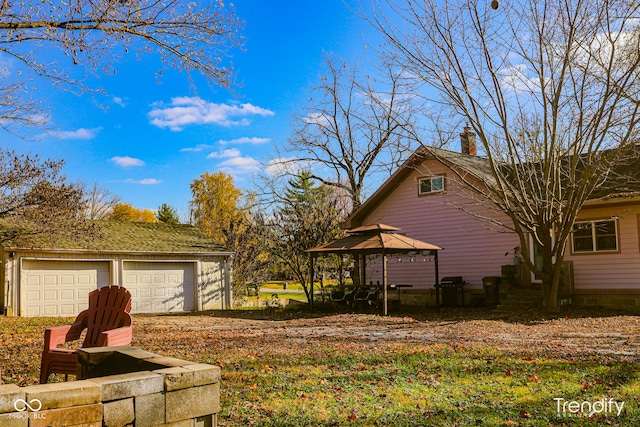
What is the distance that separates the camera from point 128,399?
3330 mm

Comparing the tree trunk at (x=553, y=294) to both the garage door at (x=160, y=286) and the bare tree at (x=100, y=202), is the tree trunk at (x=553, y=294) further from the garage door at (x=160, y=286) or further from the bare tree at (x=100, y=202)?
the bare tree at (x=100, y=202)

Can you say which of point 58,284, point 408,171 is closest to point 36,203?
point 58,284

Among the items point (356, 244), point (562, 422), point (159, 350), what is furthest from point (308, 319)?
point (562, 422)

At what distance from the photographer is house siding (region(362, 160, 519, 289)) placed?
17.7 meters

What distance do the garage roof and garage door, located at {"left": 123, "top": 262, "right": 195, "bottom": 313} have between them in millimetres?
631

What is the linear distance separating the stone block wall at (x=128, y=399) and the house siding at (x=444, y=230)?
14064 mm

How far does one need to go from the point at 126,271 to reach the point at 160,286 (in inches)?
51.1

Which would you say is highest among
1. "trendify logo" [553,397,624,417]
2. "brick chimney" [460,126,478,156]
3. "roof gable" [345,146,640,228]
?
"brick chimney" [460,126,478,156]

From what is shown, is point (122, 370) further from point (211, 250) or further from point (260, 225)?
point (260, 225)

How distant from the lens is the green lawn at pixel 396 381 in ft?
15.6

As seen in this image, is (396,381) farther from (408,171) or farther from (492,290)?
(408,171)

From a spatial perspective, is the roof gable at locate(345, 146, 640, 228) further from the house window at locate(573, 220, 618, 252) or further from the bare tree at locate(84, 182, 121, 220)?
the bare tree at locate(84, 182, 121, 220)

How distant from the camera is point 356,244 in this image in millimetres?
15539

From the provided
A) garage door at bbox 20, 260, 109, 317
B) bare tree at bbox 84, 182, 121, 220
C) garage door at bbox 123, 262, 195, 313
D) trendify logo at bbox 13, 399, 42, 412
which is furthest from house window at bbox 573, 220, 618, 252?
bare tree at bbox 84, 182, 121, 220
